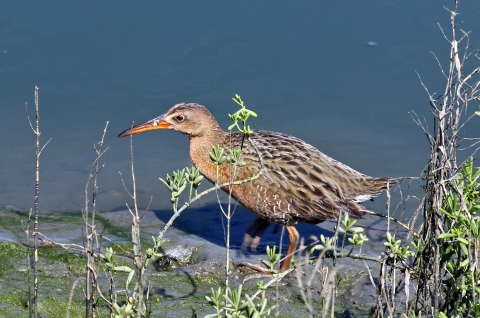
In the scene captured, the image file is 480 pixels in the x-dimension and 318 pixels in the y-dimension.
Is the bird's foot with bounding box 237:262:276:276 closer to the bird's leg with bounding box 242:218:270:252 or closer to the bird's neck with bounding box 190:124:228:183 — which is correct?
the bird's leg with bounding box 242:218:270:252

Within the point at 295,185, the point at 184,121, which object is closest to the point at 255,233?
the point at 295,185

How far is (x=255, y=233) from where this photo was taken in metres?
7.24

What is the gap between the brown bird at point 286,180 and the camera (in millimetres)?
6727

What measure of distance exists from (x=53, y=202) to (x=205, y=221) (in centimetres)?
172

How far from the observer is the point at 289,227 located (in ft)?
22.9

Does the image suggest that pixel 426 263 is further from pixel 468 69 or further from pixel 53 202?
pixel 468 69

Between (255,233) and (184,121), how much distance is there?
1.28 m

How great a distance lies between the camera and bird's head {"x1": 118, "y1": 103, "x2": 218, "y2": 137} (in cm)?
728

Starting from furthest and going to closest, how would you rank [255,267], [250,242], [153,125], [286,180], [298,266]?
[153,125] → [250,242] → [286,180] → [255,267] → [298,266]

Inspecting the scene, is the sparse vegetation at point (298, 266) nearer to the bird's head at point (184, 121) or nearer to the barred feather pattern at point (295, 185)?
the barred feather pattern at point (295, 185)

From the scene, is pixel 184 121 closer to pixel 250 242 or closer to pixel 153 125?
pixel 153 125

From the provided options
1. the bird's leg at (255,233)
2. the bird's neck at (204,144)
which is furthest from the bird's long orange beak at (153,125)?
the bird's leg at (255,233)

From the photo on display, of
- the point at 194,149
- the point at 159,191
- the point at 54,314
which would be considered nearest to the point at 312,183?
the point at 194,149

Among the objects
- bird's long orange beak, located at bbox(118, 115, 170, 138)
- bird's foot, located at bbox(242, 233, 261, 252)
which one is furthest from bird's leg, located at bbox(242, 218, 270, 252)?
bird's long orange beak, located at bbox(118, 115, 170, 138)
